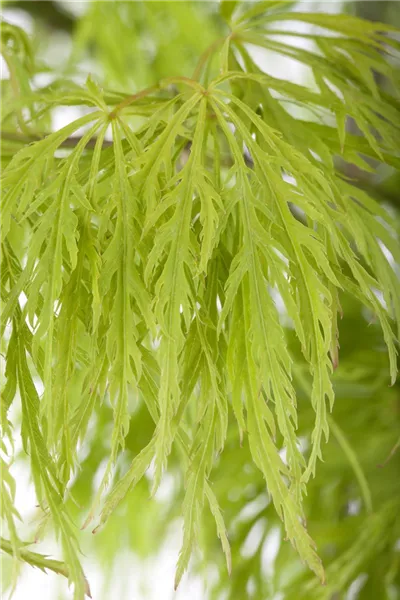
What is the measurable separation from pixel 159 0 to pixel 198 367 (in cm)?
56

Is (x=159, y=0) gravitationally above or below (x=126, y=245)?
above

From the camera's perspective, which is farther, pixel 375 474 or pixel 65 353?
pixel 375 474

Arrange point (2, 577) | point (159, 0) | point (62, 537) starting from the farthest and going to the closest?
point (159, 0)
point (2, 577)
point (62, 537)

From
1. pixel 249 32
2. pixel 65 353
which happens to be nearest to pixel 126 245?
pixel 65 353

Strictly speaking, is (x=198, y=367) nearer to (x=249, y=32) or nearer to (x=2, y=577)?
(x=249, y=32)

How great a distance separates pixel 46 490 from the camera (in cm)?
27

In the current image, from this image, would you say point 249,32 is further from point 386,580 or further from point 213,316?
point 386,580

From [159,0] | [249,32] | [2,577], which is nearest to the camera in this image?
[249,32]

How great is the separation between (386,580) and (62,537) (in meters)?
0.44

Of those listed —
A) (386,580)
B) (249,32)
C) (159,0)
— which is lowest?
(386,580)

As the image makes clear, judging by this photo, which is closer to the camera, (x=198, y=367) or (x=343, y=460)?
(x=198, y=367)

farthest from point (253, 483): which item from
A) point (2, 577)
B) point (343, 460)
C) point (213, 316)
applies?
point (213, 316)

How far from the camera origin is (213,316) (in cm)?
29

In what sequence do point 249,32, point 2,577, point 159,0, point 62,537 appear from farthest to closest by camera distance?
point 159,0 < point 2,577 < point 249,32 < point 62,537
